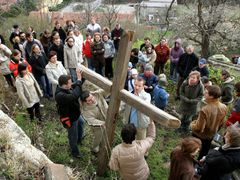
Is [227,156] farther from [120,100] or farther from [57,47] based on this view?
[57,47]

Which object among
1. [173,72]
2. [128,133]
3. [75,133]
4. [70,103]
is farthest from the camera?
[173,72]

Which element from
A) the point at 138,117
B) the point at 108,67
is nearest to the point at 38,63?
the point at 108,67

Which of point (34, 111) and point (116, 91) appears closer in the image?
point (116, 91)

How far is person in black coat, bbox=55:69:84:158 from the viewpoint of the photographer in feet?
15.3

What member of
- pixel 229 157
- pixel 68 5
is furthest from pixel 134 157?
pixel 68 5

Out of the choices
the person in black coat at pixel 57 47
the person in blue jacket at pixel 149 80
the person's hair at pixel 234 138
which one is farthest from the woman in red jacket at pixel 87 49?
the person's hair at pixel 234 138

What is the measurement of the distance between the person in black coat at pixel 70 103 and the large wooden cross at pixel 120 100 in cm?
34

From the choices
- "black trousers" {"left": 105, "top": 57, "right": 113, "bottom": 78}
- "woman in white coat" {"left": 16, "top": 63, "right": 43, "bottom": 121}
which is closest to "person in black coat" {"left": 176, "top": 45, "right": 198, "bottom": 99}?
"black trousers" {"left": 105, "top": 57, "right": 113, "bottom": 78}

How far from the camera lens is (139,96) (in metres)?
5.16

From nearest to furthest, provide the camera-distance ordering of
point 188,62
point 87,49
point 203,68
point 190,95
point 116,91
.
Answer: point 116,91 → point 190,95 → point 203,68 → point 188,62 → point 87,49

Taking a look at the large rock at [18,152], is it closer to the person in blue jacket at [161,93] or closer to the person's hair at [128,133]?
the person's hair at [128,133]

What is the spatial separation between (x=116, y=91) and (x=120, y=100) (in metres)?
0.16

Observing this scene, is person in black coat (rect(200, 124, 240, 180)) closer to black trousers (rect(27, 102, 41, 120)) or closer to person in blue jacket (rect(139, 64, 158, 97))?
person in blue jacket (rect(139, 64, 158, 97))

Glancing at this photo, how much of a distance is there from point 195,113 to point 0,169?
4151 millimetres
